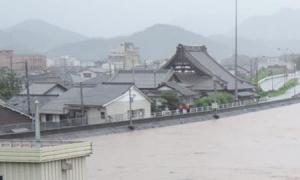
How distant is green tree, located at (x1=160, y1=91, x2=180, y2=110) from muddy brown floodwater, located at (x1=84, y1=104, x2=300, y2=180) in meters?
2.03

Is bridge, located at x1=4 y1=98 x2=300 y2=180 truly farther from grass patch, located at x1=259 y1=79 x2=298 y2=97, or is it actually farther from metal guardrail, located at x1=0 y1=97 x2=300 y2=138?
grass patch, located at x1=259 y1=79 x2=298 y2=97

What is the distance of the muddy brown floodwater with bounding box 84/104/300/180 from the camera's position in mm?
9102

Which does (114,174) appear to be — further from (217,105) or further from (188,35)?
(188,35)

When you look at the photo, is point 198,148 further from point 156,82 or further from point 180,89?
point 156,82

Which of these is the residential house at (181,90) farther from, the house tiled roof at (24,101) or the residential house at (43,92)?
the house tiled roof at (24,101)

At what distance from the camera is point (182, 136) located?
14711 mm

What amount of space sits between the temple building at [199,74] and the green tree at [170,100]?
3040 millimetres

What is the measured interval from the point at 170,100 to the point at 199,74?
18.1 feet

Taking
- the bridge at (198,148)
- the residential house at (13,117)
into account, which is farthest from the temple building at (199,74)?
the residential house at (13,117)

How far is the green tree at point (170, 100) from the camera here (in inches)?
771

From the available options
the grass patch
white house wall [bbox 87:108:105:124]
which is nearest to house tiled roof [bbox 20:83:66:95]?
white house wall [bbox 87:108:105:124]

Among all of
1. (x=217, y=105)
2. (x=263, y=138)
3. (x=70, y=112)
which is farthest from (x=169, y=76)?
(x=263, y=138)

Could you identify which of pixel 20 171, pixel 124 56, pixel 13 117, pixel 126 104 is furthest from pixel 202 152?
pixel 124 56

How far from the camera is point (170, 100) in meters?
19.7
